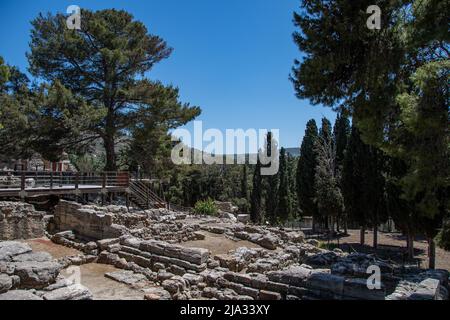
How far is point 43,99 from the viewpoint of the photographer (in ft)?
63.5

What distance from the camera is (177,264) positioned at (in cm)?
1064

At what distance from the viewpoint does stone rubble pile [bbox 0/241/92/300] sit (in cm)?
570

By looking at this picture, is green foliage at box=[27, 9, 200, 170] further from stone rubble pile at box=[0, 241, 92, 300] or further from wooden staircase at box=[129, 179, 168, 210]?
stone rubble pile at box=[0, 241, 92, 300]

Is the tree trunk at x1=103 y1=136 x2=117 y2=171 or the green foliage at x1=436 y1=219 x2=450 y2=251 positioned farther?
the tree trunk at x1=103 y1=136 x2=117 y2=171

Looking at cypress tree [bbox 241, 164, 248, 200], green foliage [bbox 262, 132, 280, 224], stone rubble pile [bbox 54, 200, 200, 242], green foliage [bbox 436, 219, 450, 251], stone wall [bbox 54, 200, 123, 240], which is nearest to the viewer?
green foliage [bbox 436, 219, 450, 251]

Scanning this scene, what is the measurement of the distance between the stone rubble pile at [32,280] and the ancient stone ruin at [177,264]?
0.02m

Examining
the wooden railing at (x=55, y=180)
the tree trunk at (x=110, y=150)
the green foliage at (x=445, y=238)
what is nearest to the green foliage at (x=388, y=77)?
the green foliage at (x=445, y=238)

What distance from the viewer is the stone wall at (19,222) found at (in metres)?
12.9

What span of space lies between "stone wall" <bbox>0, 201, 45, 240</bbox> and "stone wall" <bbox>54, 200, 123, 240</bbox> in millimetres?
1027

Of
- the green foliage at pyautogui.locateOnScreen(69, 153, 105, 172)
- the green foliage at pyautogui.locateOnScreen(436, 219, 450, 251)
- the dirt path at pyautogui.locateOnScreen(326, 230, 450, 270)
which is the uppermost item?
the green foliage at pyautogui.locateOnScreen(69, 153, 105, 172)

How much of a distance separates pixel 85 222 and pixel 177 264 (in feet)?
18.3

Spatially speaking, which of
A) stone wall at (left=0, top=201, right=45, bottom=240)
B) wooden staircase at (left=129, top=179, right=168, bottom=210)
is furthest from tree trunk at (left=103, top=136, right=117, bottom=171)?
stone wall at (left=0, top=201, right=45, bottom=240)

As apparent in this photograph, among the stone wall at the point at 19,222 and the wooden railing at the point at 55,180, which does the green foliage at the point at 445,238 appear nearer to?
the stone wall at the point at 19,222

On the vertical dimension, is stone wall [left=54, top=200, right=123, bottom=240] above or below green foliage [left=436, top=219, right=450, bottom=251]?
below
